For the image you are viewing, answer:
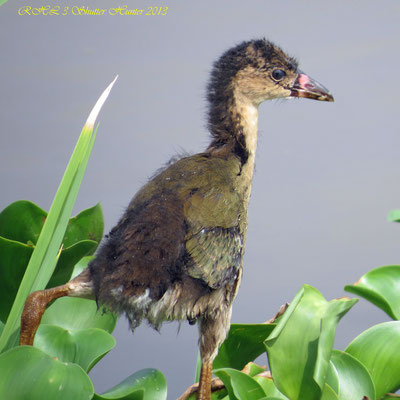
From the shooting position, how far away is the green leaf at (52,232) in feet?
3.29

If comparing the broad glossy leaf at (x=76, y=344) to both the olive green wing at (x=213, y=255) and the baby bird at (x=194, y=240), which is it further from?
the olive green wing at (x=213, y=255)

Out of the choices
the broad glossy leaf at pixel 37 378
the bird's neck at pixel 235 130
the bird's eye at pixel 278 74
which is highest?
the bird's eye at pixel 278 74

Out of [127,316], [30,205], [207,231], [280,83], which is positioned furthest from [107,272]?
[280,83]

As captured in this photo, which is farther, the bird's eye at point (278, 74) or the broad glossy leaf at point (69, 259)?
the bird's eye at point (278, 74)

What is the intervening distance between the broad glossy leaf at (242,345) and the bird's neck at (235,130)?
0.36 m

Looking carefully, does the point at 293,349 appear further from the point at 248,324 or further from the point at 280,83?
the point at 280,83

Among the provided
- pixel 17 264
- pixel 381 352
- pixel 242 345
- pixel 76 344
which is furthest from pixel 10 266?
pixel 381 352

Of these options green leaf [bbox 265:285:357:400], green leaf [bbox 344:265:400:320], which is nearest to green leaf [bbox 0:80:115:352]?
green leaf [bbox 265:285:357:400]

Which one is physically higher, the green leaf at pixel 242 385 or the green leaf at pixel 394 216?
the green leaf at pixel 394 216

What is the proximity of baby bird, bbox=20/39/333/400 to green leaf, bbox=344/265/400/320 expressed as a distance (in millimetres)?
254

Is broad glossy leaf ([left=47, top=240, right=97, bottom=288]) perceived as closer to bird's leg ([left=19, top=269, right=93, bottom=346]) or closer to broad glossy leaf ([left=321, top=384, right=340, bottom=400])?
bird's leg ([left=19, top=269, right=93, bottom=346])

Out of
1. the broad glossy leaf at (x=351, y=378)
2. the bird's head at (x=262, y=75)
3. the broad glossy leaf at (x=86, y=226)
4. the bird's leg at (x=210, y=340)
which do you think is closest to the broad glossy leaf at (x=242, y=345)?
the bird's leg at (x=210, y=340)

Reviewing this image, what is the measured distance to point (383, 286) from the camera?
132 cm

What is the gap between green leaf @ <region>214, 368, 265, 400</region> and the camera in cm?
103
